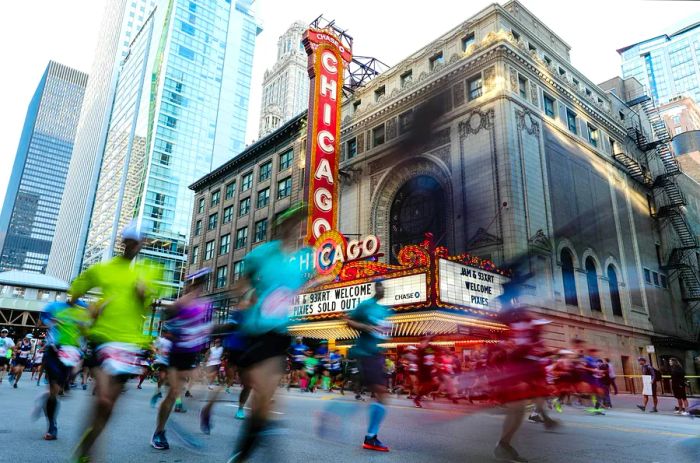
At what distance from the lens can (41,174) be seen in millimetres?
192750

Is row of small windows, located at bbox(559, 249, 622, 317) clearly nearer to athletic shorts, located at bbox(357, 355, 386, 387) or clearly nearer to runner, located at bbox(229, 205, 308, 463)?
athletic shorts, located at bbox(357, 355, 386, 387)

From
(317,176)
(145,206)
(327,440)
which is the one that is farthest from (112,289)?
(145,206)

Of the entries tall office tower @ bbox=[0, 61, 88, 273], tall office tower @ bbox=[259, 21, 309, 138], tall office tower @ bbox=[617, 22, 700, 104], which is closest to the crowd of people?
tall office tower @ bbox=[259, 21, 309, 138]

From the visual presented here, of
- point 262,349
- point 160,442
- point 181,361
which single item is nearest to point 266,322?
point 262,349

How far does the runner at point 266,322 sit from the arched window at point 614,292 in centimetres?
2877

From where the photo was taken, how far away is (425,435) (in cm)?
664

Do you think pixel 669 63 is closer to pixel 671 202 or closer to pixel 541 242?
pixel 671 202

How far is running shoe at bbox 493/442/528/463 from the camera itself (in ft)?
15.4

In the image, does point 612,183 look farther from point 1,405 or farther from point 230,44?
point 230,44

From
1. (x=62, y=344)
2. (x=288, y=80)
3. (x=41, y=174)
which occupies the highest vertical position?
(x=288, y=80)

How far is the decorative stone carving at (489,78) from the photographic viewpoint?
2500 cm

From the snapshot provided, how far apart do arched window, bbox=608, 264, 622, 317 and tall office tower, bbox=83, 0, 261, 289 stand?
67.3 meters

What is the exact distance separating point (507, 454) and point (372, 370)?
1.70 metres

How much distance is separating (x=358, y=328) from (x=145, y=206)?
8262cm
